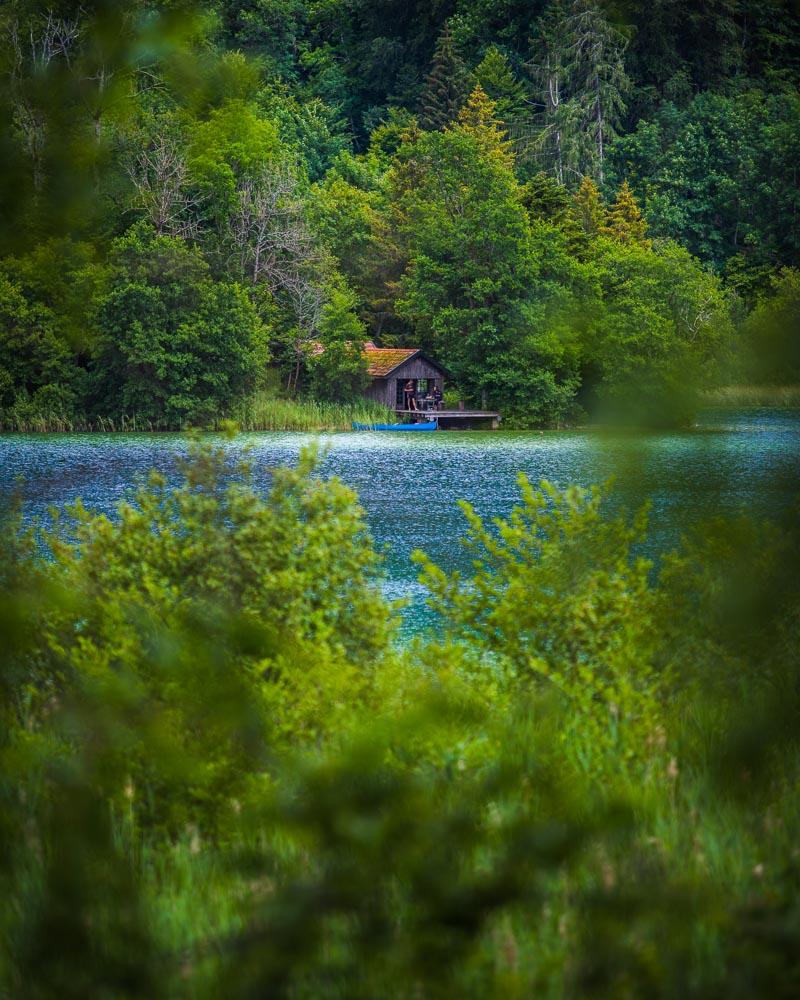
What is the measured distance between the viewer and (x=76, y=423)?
4328cm

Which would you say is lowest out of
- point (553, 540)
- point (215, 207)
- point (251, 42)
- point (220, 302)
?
point (553, 540)

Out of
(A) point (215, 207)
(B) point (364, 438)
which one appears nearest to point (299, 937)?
(B) point (364, 438)

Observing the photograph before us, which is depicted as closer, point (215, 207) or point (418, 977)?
point (418, 977)

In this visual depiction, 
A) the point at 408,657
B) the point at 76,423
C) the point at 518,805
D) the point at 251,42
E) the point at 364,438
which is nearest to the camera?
the point at 518,805

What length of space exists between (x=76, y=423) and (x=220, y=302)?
21.7ft

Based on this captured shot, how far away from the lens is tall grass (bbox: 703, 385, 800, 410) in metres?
0.95

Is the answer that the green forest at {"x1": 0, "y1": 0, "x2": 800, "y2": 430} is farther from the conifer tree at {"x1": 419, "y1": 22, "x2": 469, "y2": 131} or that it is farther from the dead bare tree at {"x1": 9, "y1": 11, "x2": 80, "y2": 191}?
the conifer tree at {"x1": 419, "y1": 22, "x2": 469, "y2": 131}

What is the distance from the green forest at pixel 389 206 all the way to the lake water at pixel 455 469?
62 millimetres

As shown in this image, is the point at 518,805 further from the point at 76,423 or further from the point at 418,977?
the point at 76,423

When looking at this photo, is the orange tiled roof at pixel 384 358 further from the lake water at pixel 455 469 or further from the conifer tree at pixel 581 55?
the conifer tree at pixel 581 55

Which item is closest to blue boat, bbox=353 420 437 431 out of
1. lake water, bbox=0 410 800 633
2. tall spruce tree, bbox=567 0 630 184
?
lake water, bbox=0 410 800 633

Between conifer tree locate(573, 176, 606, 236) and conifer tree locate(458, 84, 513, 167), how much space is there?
11.4 feet

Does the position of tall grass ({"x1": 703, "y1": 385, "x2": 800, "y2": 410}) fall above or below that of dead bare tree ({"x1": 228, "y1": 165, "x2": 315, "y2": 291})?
below

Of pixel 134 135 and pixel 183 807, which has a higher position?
pixel 134 135
